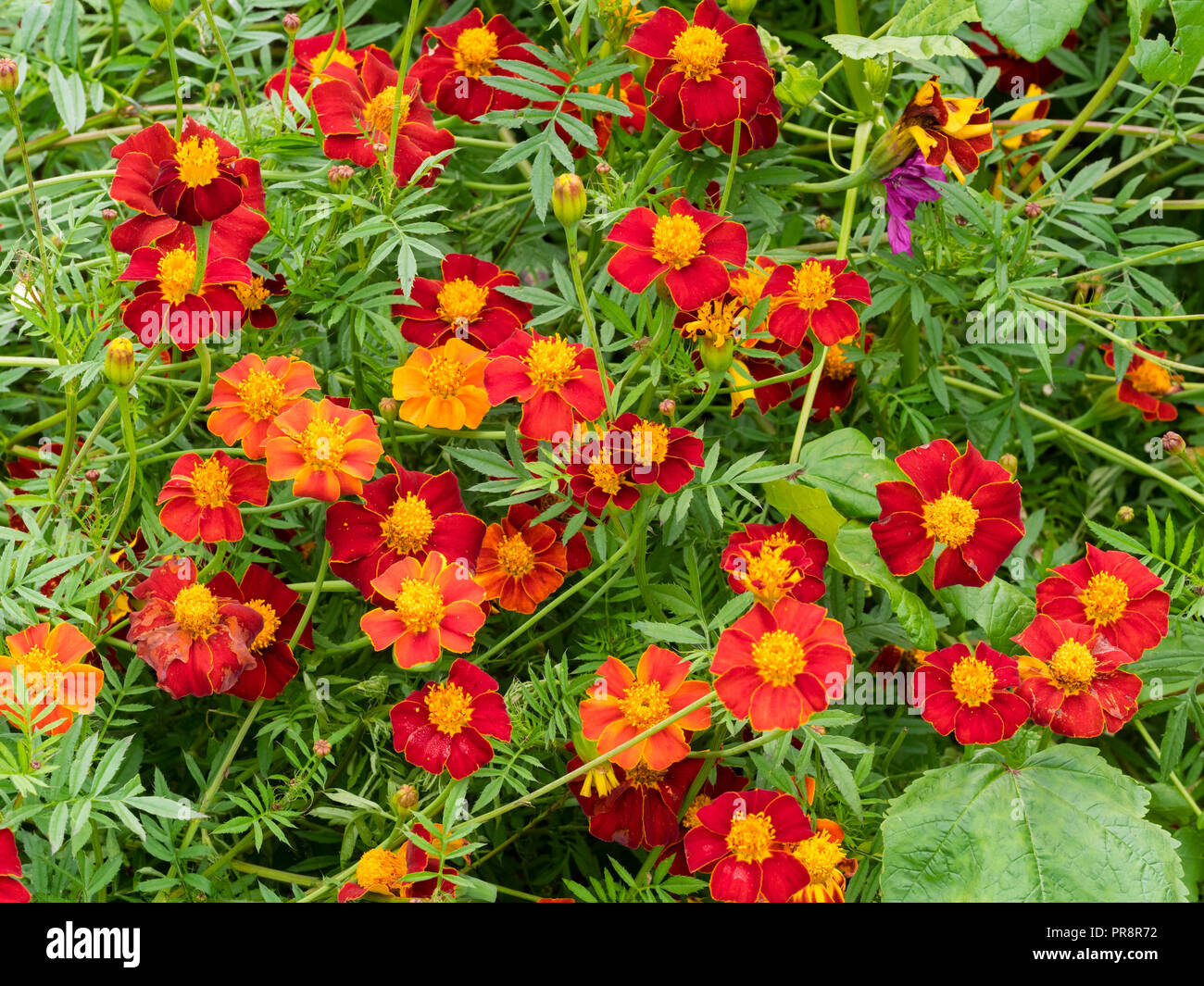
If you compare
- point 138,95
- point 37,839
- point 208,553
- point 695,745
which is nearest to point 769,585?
point 695,745

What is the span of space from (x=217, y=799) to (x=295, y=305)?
1.41ft

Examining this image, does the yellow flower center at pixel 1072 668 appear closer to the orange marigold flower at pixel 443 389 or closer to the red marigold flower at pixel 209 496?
the orange marigold flower at pixel 443 389

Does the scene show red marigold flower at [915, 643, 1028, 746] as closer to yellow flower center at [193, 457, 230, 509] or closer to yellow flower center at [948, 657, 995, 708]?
yellow flower center at [948, 657, 995, 708]

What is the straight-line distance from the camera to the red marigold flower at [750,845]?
0.86 metres

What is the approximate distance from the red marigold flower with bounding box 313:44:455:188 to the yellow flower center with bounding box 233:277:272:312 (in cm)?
13

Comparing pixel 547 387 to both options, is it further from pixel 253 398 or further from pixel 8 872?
pixel 8 872

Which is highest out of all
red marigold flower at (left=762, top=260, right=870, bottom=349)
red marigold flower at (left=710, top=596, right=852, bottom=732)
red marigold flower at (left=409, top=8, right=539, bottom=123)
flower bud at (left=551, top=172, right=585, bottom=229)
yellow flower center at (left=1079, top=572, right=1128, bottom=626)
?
red marigold flower at (left=409, top=8, right=539, bottom=123)

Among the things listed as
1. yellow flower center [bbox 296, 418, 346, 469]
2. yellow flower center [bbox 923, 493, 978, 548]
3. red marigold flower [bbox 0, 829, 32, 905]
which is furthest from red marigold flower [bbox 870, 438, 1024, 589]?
red marigold flower [bbox 0, 829, 32, 905]

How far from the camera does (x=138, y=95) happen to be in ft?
4.58

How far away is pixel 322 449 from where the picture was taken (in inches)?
35.5

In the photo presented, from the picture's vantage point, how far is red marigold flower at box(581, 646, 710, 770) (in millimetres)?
862

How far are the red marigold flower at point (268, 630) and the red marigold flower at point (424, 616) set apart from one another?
111mm

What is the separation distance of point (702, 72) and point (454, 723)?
557mm
